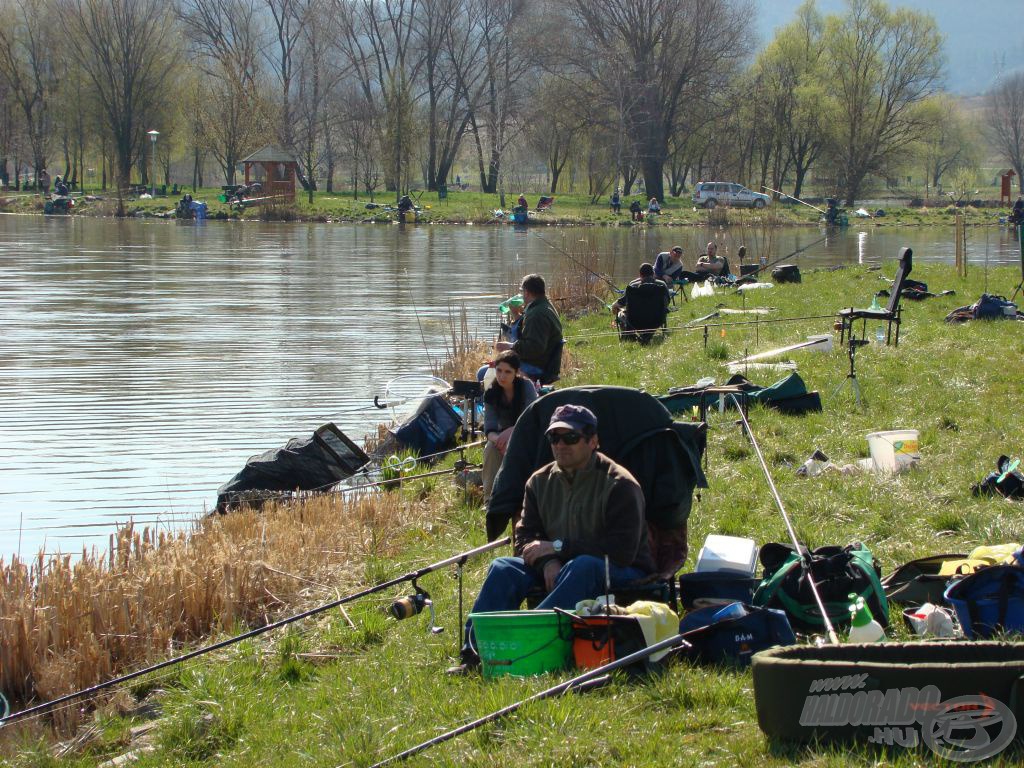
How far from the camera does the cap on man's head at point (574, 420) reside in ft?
A: 16.0

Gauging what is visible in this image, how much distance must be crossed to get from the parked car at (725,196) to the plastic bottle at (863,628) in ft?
170

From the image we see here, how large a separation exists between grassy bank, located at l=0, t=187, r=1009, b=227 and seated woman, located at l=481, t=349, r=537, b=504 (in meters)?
39.6

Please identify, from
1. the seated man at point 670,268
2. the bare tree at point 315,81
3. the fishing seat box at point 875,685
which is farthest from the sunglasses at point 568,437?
the bare tree at point 315,81

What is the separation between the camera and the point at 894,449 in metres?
7.64

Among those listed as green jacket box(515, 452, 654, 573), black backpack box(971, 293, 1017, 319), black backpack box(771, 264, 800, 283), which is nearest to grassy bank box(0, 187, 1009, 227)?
black backpack box(771, 264, 800, 283)

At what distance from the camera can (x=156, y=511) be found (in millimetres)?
8805

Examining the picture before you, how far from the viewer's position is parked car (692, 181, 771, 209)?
55.7m

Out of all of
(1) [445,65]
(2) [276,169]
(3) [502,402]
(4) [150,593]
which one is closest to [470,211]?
(2) [276,169]

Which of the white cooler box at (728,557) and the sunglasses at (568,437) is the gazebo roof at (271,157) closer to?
the white cooler box at (728,557)

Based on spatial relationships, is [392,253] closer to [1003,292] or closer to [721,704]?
[1003,292]

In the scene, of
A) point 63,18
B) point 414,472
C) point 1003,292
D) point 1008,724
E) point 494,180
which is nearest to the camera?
point 1008,724

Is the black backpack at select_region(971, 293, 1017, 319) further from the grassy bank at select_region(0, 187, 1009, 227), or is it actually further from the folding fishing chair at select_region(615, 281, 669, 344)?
the grassy bank at select_region(0, 187, 1009, 227)

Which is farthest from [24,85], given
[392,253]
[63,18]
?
[392,253]

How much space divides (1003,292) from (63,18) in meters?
61.8
